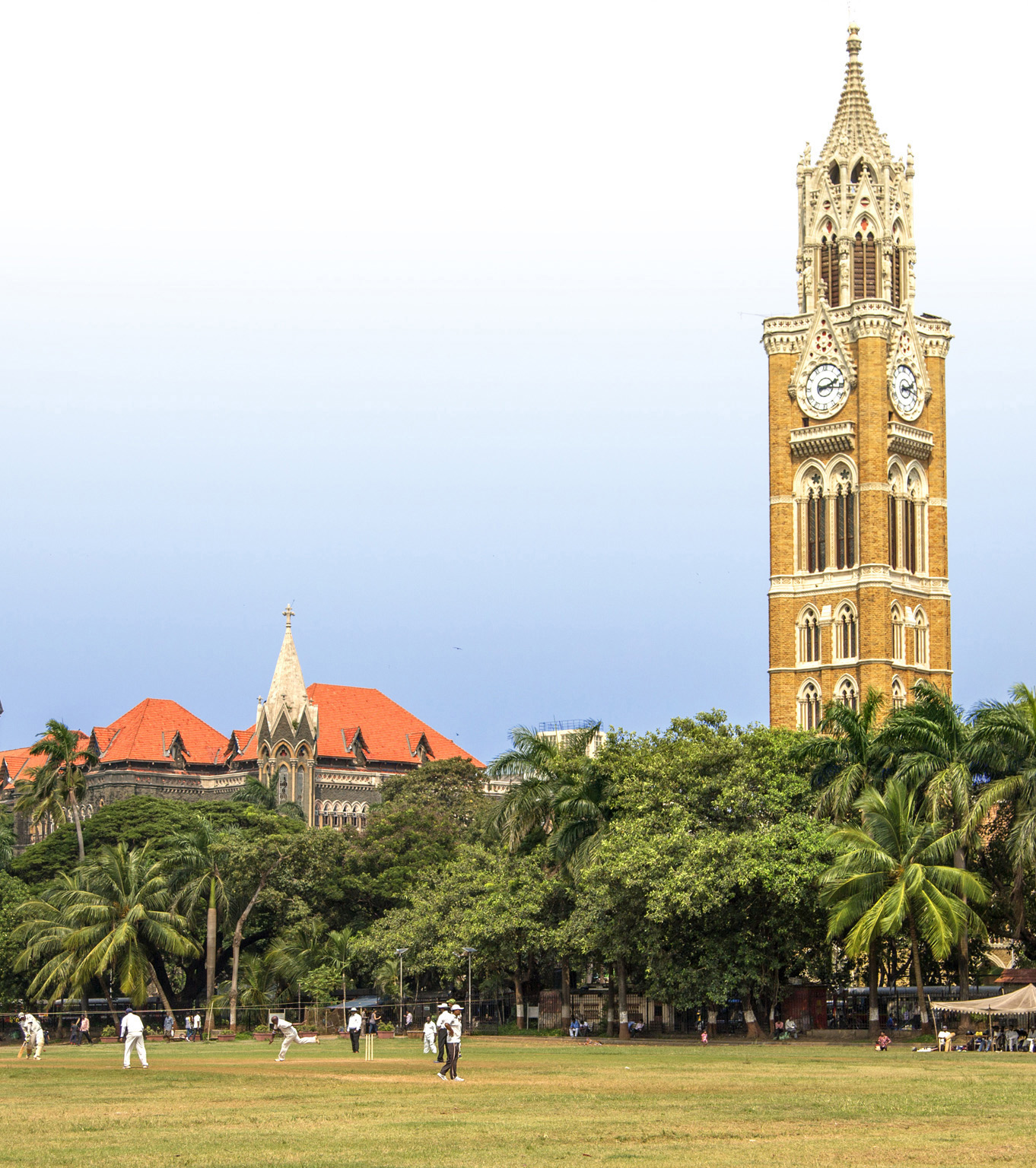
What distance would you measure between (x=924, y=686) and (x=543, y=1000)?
17.5 metres

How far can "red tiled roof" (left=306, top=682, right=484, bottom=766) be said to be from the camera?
143625 millimetres

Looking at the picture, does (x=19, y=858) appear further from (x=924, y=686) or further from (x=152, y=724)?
(x=924, y=686)

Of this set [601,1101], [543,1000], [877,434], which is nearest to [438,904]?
[543,1000]

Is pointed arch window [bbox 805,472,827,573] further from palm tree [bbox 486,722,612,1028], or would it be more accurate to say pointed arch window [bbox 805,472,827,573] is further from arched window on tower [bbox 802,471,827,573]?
palm tree [bbox 486,722,612,1028]

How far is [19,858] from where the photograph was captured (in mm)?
102438

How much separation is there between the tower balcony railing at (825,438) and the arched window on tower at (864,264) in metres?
8.39

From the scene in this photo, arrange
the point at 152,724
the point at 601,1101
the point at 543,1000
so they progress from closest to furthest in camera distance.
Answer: the point at 601,1101 < the point at 543,1000 < the point at 152,724

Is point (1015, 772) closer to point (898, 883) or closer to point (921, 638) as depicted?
point (898, 883)

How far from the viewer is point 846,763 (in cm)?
5147

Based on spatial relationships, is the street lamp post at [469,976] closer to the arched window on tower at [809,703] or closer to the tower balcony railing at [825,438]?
the arched window on tower at [809,703]

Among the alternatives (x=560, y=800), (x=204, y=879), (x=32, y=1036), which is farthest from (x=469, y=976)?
(x=32, y=1036)

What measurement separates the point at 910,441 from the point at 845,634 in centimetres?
1148

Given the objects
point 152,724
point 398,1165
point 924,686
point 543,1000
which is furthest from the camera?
point 152,724

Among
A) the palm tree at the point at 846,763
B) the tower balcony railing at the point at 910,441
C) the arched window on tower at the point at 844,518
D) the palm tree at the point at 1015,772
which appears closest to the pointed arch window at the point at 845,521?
the arched window on tower at the point at 844,518
